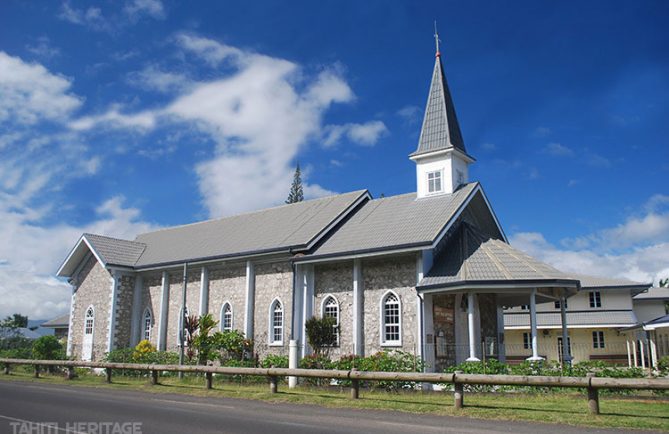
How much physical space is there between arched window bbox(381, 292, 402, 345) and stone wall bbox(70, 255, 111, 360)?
17.2 meters

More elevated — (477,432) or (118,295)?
(118,295)

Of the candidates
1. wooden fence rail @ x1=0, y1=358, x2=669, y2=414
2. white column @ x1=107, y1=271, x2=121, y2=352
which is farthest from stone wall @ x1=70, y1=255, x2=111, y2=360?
wooden fence rail @ x1=0, y1=358, x2=669, y2=414

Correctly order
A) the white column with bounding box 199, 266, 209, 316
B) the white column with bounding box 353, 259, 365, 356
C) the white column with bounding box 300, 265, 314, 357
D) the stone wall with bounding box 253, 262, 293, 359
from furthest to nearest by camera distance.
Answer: the white column with bounding box 199, 266, 209, 316 → the stone wall with bounding box 253, 262, 293, 359 → the white column with bounding box 300, 265, 314, 357 → the white column with bounding box 353, 259, 365, 356

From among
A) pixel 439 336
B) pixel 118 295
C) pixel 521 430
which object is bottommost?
pixel 521 430

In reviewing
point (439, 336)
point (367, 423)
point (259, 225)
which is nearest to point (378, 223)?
Result: point (439, 336)

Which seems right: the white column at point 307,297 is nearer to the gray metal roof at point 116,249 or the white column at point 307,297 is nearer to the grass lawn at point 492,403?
the grass lawn at point 492,403

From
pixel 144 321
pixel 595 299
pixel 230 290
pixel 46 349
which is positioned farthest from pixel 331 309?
pixel 595 299

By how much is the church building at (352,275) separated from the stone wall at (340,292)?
0.17 feet

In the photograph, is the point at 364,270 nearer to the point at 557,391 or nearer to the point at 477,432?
the point at 557,391

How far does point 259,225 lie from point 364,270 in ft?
29.5

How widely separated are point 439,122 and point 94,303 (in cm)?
2187

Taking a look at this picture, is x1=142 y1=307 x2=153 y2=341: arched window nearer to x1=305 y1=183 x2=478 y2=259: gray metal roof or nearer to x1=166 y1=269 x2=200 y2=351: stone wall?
x1=166 y1=269 x2=200 y2=351: stone wall

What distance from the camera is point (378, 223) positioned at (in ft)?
83.6

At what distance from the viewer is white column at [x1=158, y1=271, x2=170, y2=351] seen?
3070cm
